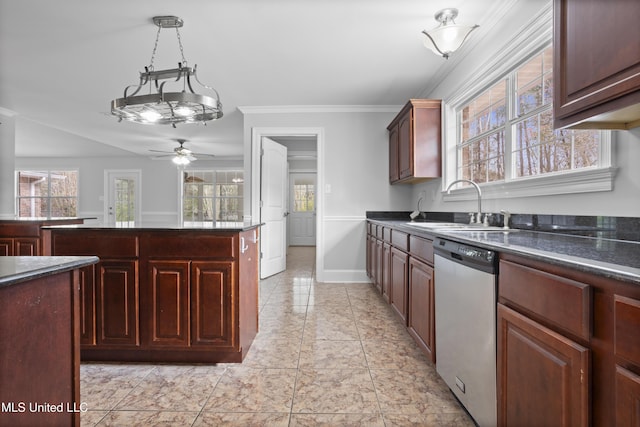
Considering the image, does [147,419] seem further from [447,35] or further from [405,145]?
[405,145]

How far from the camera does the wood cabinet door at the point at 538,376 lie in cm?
82

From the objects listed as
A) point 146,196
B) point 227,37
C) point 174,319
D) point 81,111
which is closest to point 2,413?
point 174,319

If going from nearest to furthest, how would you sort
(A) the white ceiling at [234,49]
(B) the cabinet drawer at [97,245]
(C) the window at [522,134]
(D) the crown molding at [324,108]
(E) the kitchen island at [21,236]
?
(C) the window at [522,134] < (B) the cabinet drawer at [97,245] < (A) the white ceiling at [234,49] < (E) the kitchen island at [21,236] < (D) the crown molding at [324,108]

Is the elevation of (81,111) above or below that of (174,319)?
above

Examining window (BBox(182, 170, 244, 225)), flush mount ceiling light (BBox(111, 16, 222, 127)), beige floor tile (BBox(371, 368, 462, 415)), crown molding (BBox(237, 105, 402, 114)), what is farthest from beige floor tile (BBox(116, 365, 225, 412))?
window (BBox(182, 170, 244, 225))

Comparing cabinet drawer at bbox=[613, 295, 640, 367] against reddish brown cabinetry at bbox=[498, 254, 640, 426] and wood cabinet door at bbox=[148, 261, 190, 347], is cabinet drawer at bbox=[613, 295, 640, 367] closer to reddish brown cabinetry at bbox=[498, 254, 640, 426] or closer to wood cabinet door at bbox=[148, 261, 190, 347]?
reddish brown cabinetry at bbox=[498, 254, 640, 426]

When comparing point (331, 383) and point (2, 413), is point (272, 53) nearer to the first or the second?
point (331, 383)

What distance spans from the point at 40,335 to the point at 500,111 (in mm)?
2935

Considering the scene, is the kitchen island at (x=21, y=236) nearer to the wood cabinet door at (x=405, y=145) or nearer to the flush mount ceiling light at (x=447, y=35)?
the wood cabinet door at (x=405, y=145)

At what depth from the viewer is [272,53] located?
2955mm

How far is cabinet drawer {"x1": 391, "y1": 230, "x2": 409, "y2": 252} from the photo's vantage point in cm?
237

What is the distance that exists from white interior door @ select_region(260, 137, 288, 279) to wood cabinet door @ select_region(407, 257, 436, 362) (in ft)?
8.41

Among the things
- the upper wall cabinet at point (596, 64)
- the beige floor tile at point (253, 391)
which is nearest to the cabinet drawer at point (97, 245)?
the beige floor tile at point (253, 391)

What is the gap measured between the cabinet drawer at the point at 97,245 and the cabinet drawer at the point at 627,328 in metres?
2.23
